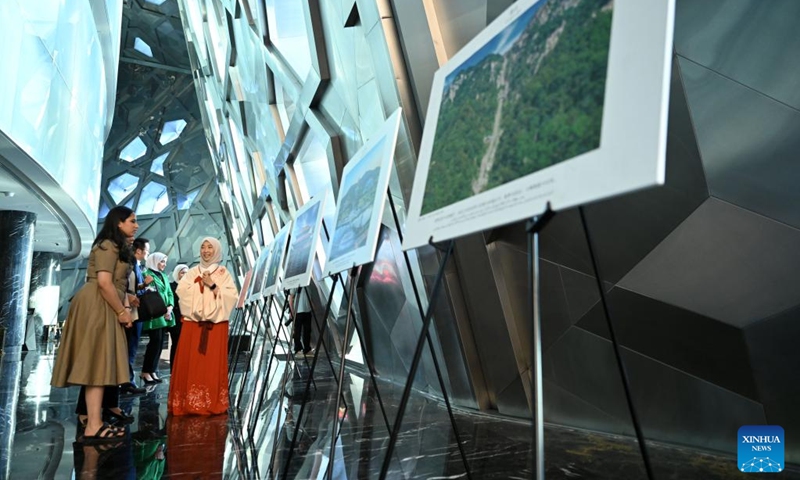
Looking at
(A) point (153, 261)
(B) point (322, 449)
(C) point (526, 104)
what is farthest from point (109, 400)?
(C) point (526, 104)

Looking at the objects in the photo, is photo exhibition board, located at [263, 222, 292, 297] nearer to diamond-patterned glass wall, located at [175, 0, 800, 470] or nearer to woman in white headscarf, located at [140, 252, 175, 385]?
diamond-patterned glass wall, located at [175, 0, 800, 470]

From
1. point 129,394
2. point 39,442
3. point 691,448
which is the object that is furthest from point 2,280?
point 691,448

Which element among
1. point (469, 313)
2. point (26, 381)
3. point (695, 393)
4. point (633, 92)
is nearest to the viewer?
point (633, 92)

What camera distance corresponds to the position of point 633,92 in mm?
1521

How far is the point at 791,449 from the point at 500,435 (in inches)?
64.6

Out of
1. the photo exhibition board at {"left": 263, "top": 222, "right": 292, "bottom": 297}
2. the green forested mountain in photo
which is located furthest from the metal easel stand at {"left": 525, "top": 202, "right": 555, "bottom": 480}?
the photo exhibition board at {"left": 263, "top": 222, "right": 292, "bottom": 297}

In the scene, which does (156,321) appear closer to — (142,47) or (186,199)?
(142,47)

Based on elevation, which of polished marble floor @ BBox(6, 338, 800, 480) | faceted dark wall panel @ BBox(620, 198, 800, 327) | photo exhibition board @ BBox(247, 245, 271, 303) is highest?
photo exhibition board @ BBox(247, 245, 271, 303)

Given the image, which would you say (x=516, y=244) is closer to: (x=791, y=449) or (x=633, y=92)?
(x=791, y=449)

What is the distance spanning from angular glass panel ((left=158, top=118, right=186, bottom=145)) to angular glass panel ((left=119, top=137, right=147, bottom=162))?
1.06 meters

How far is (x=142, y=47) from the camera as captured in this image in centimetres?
3105

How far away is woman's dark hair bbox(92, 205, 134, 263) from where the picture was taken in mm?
4379

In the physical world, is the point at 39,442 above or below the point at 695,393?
below

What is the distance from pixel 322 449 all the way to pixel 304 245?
1794mm
